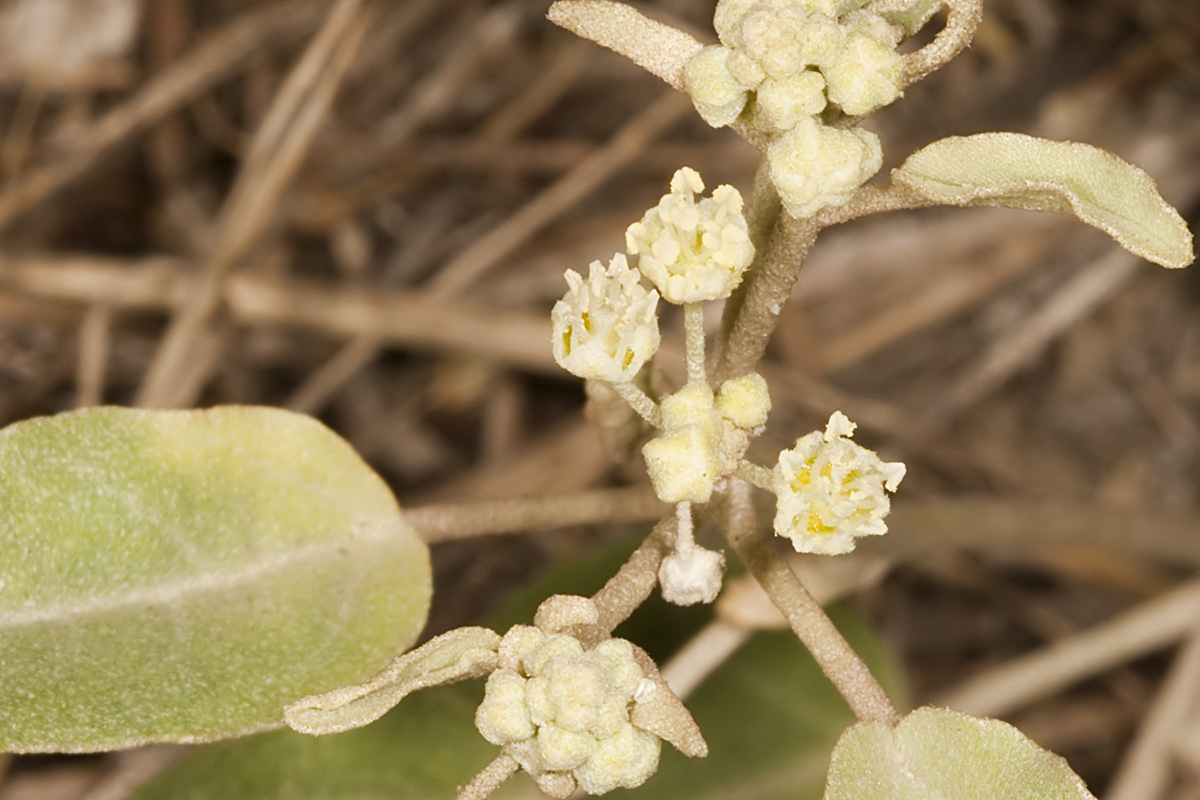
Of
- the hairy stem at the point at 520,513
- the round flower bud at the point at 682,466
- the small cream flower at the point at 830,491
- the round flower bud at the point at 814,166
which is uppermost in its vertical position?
the round flower bud at the point at 814,166

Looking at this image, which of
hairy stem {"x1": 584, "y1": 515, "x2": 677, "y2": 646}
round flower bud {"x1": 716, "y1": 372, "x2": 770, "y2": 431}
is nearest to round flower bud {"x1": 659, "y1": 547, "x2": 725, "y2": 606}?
hairy stem {"x1": 584, "y1": 515, "x2": 677, "y2": 646}

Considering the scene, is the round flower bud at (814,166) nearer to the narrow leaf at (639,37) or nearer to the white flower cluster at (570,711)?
the narrow leaf at (639,37)

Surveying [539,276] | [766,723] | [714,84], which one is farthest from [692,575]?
[539,276]

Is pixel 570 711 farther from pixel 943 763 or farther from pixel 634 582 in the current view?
pixel 943 763

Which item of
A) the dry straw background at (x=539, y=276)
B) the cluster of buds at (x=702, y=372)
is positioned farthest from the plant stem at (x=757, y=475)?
the dry straw background at (x=539, y=276)

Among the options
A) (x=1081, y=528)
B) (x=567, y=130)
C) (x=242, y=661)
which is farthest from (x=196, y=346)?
(x=1081, y=528)

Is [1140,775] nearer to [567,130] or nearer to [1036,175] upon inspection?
[1036,175]
